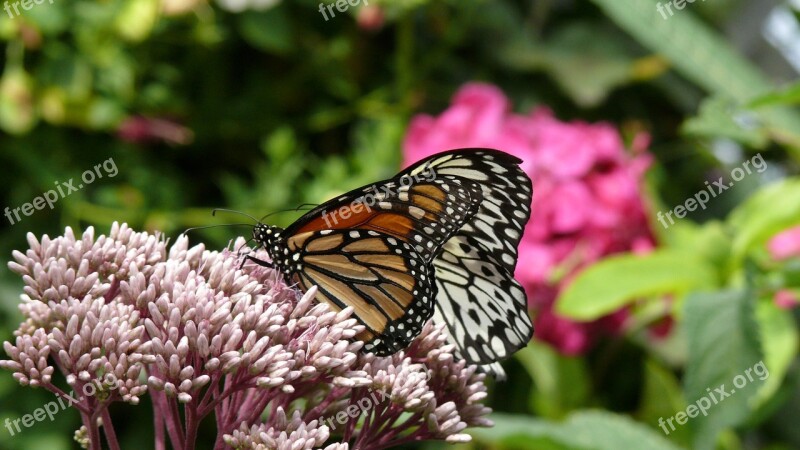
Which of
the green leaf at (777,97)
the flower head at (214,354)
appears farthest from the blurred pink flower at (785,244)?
the flower head at (214,354)

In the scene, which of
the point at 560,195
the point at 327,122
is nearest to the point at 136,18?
the point at 327,122

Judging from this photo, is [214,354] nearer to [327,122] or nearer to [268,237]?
[268,237]

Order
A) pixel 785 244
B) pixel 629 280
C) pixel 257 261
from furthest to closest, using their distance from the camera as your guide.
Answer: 1. pixel 785 244
2. pixel 629 280
3. pixel 257 261

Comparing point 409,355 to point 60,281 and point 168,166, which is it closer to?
point 60,281

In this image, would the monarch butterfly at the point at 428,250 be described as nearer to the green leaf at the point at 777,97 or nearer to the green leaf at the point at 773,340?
the green leaf at the point at 777,97

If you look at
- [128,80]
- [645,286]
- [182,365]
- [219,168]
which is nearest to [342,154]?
[219,168]
